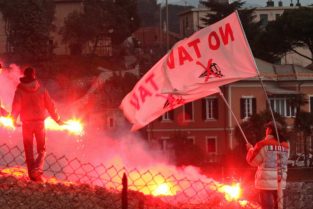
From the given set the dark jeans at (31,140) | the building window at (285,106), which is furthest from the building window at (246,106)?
the dark jeans at (31,140)

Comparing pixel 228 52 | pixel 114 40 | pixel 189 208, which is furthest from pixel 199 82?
pixel 114 40

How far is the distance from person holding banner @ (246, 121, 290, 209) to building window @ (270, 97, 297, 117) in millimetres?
42022

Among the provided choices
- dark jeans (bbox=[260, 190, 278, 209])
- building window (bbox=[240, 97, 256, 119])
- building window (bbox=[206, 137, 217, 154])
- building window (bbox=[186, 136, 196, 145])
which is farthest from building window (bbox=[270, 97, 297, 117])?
dark jeans (bbox=[260, 190, 278, 209])

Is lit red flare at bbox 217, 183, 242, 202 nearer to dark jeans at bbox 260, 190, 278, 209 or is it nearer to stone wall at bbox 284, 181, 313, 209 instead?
dark jeans at bbox 260, 190, 278, 209

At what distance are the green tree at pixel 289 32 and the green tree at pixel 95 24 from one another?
12966 millimetres

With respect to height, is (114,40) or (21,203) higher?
(114,40)

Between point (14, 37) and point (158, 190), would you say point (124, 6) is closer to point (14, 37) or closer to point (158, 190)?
point (14, 37)

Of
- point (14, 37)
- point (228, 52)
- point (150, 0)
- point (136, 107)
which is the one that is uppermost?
point (150, 0)

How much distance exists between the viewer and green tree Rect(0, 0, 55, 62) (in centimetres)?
5653

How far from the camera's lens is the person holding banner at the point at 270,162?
9.82 metres

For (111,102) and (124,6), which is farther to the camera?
(124,6)

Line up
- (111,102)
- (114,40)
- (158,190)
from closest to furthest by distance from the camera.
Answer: (158,190) → (111,102) → (114,40)

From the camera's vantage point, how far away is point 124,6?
6347 cm

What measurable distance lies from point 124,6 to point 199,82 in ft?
182
